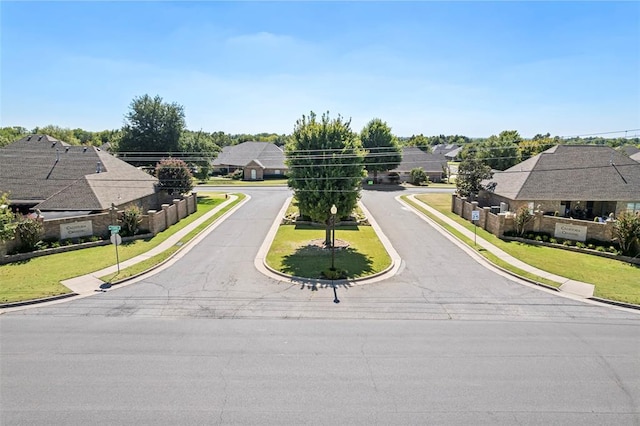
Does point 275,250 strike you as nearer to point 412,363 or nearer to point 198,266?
point 198,266

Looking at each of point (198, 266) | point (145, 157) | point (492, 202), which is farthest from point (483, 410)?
point (145, 157)

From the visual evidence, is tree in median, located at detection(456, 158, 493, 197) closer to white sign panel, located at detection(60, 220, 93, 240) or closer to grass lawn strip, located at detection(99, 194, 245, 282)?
grass lawn strip, located at detection(99, 194, 245, 282)

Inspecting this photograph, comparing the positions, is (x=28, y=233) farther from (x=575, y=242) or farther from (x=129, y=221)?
(x=575, y=242)

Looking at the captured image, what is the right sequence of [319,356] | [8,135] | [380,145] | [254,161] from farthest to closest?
[8,135] < [254,161] < [380,145] < [319,356]

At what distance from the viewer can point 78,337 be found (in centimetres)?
1308

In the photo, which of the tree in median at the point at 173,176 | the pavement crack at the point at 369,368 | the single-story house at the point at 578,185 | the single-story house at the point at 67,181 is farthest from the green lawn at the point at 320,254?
the single-story house at the point at 578,185

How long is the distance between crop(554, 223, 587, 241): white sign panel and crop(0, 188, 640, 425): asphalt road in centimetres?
1007

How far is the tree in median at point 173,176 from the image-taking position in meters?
37.3

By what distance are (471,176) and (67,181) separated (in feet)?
128

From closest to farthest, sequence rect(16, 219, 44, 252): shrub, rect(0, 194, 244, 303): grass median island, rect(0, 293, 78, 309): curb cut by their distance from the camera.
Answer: rect(0, 293, 78, 309): curb cut, rect(0, 194, 244, 303): grass median island, rect(16, 219, 44, 252): shrub

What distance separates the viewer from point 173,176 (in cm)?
3741

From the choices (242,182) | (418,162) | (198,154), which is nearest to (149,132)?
(198,154)

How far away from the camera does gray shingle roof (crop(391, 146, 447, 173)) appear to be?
6569 cm

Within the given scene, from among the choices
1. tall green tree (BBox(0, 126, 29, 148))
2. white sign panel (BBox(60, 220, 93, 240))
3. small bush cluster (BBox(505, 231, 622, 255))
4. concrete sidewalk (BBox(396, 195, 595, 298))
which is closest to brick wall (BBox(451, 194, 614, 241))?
small bush cluster (BBox(505, 231, 622, 255))
